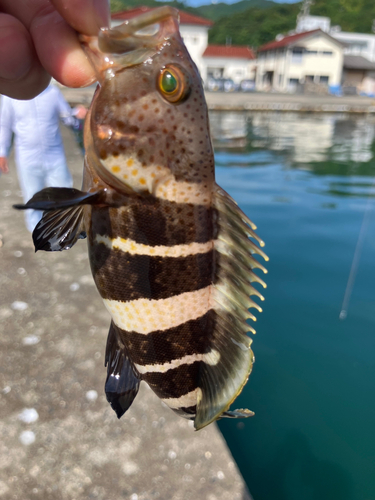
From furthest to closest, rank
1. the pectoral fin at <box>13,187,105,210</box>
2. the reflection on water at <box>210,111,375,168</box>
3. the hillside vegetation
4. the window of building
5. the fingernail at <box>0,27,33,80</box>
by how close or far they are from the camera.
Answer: the hillside vegetation < the window of building < the reflection on water at <box>210,111,375,168</box> < the fingernail at <box>0,27,33,80</box> < the pectoral fin at <box>13,187,105,210</box>

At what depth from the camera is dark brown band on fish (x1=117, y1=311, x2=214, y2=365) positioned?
145 centimetres

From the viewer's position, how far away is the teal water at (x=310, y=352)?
11.0ft

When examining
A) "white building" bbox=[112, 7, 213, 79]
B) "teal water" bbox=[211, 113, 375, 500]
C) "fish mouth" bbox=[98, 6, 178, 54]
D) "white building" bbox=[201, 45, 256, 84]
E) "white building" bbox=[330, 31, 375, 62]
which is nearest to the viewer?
"fish mouth" bbox=[98, 6, 178, 54]

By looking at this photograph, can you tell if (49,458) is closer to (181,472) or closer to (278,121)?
(181,472)

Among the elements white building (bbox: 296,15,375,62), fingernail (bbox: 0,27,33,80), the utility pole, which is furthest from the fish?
the utility pole

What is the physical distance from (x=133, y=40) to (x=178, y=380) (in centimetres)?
125

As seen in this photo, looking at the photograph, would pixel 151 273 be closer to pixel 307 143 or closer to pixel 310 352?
pixel 310 352

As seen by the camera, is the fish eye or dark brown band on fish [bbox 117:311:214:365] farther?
dark brown band on fish [bbox 117:311:214:365]

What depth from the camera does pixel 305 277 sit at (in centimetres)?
620

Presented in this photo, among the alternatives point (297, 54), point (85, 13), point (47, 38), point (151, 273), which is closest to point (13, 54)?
point (47, 38)

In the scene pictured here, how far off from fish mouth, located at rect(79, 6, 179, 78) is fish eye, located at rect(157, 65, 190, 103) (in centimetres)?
8

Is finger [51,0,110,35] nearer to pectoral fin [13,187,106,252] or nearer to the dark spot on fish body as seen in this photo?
pectoral fin [13,187,106,252]

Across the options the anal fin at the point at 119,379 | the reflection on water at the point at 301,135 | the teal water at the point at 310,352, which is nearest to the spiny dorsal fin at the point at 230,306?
the anal fin at the point at 119,379

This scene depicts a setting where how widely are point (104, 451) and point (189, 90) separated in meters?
2.39
